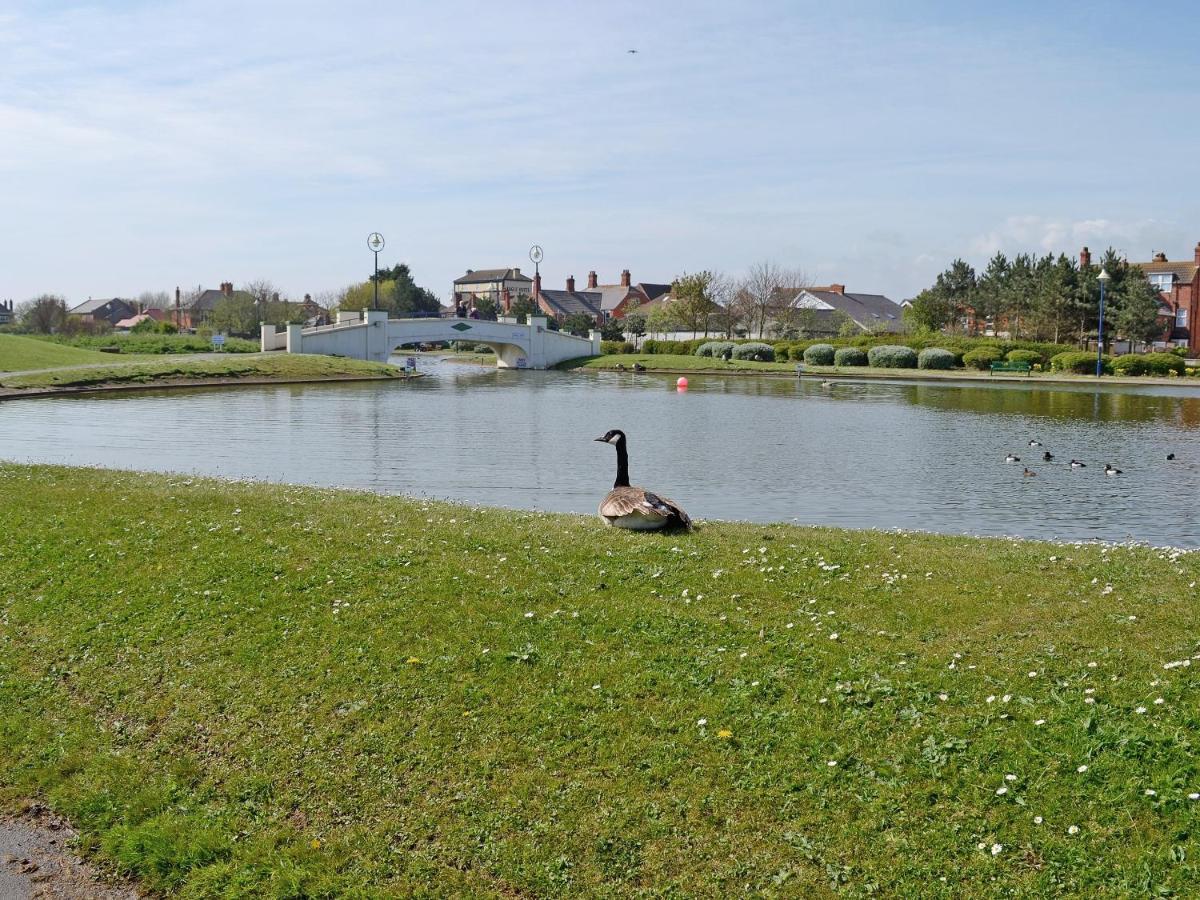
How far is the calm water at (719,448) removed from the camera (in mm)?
22297

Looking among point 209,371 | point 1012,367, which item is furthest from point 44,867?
point 1012,367

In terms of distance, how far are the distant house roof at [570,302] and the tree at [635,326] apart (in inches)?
838

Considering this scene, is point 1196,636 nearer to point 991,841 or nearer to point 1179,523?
point 991,841

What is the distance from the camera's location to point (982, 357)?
84.8 m

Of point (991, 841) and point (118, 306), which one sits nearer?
point (991, 841)

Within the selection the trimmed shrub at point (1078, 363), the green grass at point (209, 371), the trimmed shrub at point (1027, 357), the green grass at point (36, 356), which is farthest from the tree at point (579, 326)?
the green grass at point (36, 356)

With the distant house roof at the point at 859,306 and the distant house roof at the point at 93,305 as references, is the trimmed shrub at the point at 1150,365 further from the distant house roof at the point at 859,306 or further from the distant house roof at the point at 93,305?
the distant house roof at the point at 93,305

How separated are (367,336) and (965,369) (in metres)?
49.6

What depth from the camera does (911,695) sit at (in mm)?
7484

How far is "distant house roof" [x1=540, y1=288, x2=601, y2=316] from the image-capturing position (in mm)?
161250

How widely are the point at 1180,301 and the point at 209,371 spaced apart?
8877cm

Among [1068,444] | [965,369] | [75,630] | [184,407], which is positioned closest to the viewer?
[75,630]

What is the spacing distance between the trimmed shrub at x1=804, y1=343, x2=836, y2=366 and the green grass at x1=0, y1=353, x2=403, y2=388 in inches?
1488

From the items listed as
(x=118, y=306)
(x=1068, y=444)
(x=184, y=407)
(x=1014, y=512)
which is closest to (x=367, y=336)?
(x=184, y=407)
